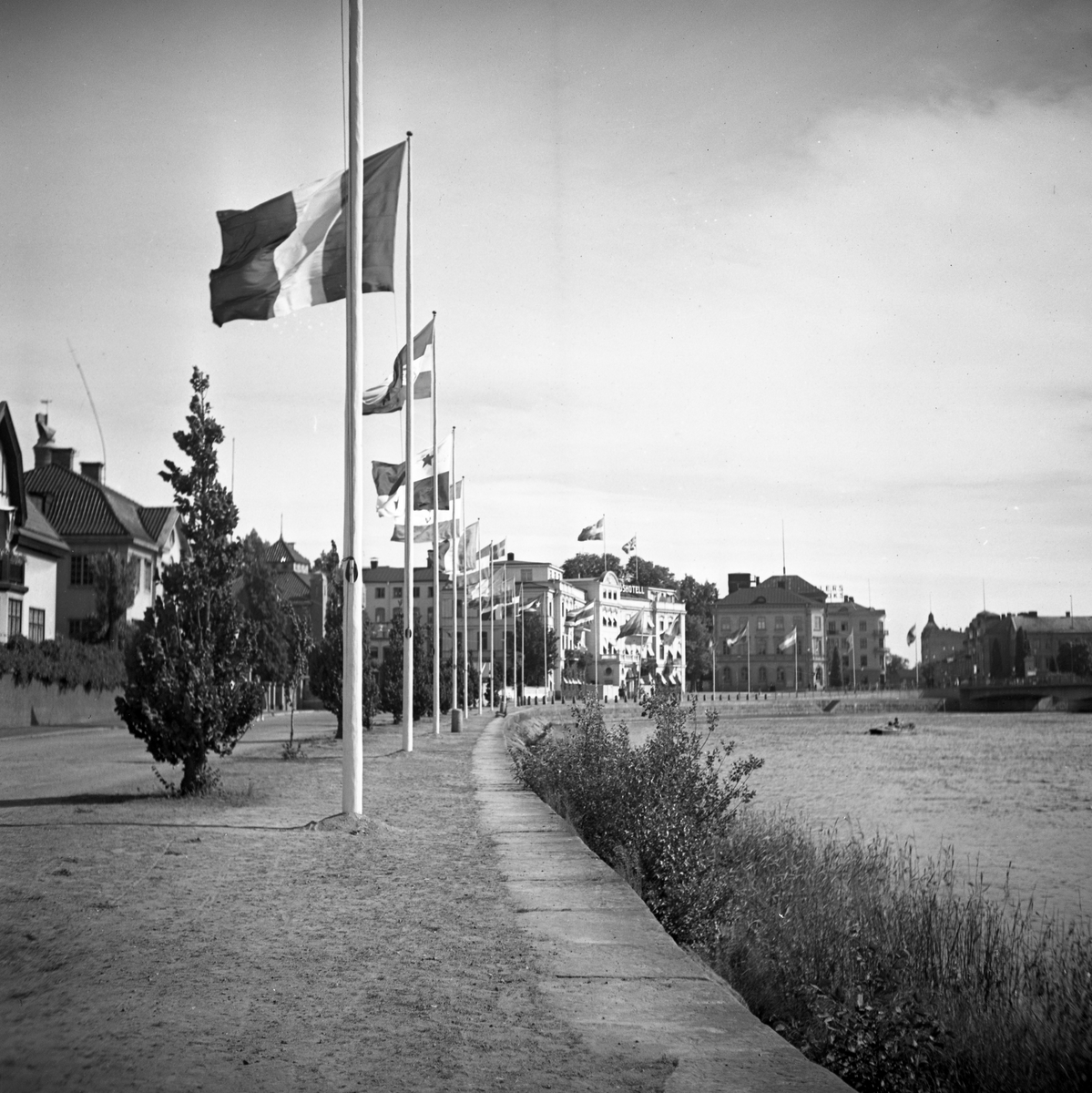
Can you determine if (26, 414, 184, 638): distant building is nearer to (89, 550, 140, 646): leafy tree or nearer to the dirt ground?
(89, 550, 140, 646): leafy tree

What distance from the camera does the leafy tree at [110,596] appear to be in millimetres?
57031

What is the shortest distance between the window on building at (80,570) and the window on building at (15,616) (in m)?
8.53

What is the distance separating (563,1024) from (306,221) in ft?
38.0

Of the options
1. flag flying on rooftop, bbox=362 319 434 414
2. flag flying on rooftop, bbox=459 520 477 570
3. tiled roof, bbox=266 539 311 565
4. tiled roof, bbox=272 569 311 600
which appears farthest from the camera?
tiled roof, bbox=266 539 311 565

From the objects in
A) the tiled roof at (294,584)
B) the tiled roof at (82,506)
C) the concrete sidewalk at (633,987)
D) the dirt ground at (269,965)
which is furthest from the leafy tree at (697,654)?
the concrete sidewalk at (633,987)

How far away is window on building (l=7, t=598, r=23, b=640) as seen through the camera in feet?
177

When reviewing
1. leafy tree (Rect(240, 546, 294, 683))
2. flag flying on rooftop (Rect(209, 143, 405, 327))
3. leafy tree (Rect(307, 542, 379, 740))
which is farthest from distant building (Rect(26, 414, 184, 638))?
flag flying on rooftop (Rect(209, 143, 405, 327))

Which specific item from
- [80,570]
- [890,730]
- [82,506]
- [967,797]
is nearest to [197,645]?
[967,797]

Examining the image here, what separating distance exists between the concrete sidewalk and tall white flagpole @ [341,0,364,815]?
9.46 feet

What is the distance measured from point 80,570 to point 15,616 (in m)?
9.76

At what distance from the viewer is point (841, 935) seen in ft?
38.3

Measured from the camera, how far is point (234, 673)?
17359 mm

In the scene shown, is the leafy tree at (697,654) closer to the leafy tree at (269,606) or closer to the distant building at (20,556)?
the leafy tree at (269,606)

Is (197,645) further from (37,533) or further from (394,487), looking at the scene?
(37,533)
